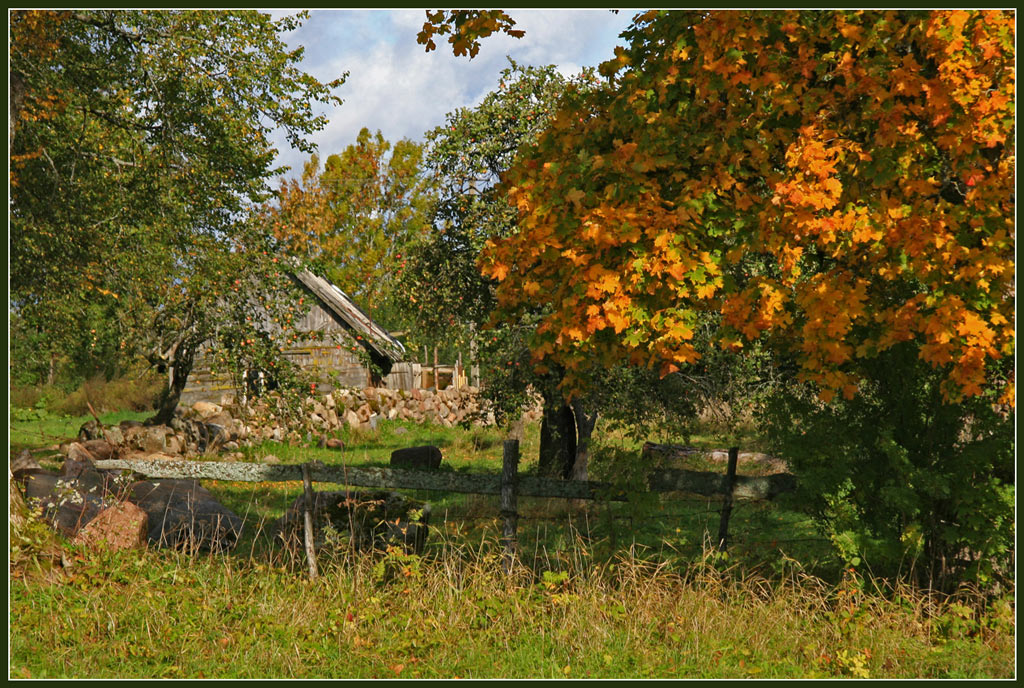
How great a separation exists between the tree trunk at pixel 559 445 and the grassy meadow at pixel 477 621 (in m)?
7.02

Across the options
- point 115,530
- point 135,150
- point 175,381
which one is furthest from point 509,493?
point 175,381

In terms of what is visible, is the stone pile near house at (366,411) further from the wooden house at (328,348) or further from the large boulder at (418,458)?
the large boulder at (418,458)

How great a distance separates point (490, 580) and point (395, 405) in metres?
18.8

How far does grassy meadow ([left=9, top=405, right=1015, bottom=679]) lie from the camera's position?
241 inches

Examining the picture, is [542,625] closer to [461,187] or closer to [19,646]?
[19,646]

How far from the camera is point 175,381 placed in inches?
786

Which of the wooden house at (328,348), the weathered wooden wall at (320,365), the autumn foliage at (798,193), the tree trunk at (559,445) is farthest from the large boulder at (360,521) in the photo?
the weathered wooden wall at (320,365)

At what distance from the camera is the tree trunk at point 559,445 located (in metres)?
15.3

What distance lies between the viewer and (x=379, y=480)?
8.84 m

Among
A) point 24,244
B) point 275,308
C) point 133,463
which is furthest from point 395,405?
point 133,463

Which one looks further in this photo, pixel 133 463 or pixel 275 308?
pixel 275 308

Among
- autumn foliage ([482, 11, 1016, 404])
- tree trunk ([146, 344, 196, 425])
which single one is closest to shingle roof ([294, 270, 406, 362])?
tree trunk ([146, 344, 196, 425])

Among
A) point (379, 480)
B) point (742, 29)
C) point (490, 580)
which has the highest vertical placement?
point (742, 29)

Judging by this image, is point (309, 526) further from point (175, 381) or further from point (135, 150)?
point (175, 381)
